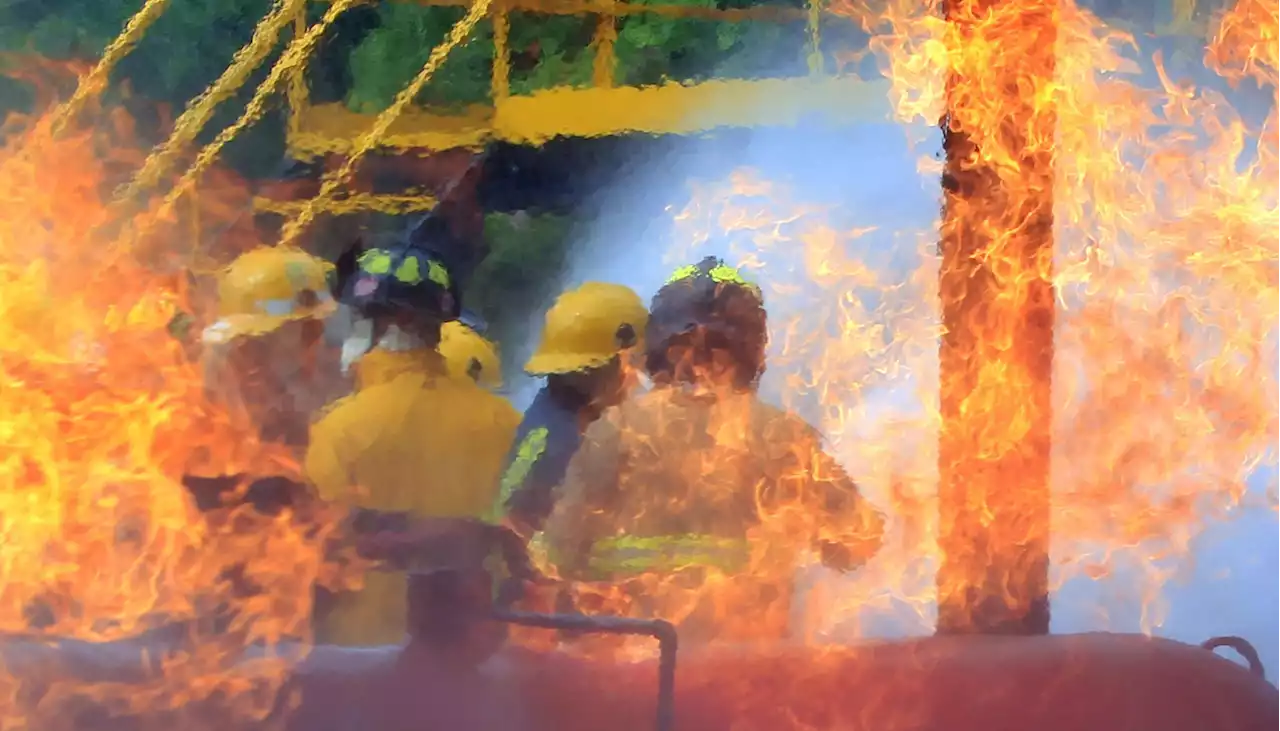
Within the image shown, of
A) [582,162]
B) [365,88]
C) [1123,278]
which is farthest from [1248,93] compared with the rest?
[365,88]

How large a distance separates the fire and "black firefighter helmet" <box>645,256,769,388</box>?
31 centimetres

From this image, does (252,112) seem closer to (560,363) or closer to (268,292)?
(268,292)

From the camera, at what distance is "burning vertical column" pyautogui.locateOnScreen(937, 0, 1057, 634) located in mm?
819

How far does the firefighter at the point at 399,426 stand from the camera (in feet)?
2.51

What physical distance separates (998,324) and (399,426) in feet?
1.67

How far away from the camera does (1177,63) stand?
824 mm

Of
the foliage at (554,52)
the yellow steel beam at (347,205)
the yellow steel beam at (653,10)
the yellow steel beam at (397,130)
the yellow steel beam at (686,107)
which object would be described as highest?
the yellow steel beam at (653,10)

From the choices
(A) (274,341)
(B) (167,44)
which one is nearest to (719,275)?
(A) (274,341)

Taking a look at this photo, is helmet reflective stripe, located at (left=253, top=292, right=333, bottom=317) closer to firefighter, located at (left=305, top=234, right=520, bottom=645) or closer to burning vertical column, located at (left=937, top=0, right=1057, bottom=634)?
firefighter, located at (left=305, top=234, right=520, bottom=645)

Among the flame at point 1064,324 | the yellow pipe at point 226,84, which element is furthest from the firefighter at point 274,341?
the flame at point 1064,324

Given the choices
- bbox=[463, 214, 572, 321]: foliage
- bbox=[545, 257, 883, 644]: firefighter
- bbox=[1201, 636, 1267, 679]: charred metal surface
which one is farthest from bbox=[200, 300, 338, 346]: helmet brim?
bbox=[1201, 636, 1267, 679]: charred metal surface

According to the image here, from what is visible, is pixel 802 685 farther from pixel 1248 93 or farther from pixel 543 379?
pixel 1248 93

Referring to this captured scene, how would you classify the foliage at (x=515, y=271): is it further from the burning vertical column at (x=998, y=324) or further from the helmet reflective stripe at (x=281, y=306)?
the burning vertical column at (x=998, y=324)

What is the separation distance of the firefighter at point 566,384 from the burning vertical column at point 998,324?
276 millimetres
